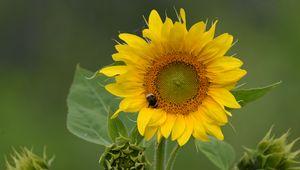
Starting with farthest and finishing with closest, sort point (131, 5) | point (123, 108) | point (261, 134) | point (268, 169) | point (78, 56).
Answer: point (131, 5)
point (78, 56)
point (261, 134)
point (268, 169)
point (123, 108)

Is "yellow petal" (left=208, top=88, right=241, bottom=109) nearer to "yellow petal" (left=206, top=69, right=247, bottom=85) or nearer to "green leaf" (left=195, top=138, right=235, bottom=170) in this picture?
"yellow petal" (left=206, top=69, right=247, bottom=85)

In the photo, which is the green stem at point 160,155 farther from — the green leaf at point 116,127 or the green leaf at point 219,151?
the green leaf at point 219,151

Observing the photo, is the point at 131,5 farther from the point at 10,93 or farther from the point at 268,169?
the point at 268,169

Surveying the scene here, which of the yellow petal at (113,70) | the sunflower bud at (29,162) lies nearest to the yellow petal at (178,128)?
the yellow petal at (113,70)

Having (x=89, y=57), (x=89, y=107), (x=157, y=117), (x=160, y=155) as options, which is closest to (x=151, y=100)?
(x=157, y=117)

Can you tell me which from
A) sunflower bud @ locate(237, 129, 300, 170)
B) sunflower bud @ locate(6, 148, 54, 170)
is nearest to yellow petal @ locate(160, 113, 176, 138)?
sunflower bud @ locate(237, 129, 300, 170)

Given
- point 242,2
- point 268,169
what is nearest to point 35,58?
point 242,2

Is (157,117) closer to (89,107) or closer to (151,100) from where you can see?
(151,100)
